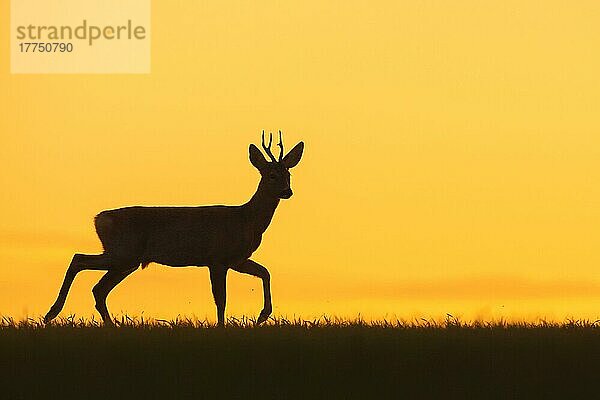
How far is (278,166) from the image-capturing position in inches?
841

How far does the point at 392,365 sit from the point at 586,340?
276cm

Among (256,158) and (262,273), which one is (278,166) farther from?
(262,273)

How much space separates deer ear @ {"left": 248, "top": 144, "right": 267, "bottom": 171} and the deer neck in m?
0.34

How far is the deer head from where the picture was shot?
21391mm

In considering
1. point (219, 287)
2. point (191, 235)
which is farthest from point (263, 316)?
point (191, 235)

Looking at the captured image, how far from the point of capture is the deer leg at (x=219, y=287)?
20.4 metres

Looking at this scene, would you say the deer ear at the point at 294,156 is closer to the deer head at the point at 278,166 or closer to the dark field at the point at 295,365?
the deer head at the point at 278,166

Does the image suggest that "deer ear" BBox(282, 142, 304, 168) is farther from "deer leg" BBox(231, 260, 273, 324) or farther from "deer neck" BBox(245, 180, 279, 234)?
"deer leg" BBox(231, 260, 273, 324)

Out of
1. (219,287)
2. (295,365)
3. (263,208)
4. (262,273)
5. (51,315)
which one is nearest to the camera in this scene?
(295,365)

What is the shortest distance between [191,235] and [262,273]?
3.99 feet

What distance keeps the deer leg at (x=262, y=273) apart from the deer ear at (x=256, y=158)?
1425 mm

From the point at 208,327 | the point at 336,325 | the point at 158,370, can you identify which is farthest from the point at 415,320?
the point at 158,370

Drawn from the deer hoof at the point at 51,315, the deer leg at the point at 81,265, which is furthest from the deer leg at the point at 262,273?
the deer hoof at the point at 51,315

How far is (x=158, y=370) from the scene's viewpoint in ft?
46.3
